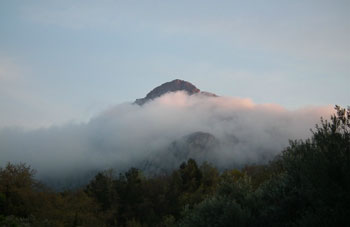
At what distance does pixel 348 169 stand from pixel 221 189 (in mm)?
14343

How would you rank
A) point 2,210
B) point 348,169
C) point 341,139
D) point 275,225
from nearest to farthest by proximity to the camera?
point 348,169, point 341,139, point 275,225, point 2,210

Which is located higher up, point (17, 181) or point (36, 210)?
point (17, 181)

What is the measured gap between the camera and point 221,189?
1161 inches

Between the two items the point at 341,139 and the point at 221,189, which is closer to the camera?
the point at 341,139

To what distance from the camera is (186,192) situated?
70.4 m

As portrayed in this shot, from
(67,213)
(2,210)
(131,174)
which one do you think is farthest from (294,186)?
(131,174)

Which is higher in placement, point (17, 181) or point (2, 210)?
point (17, 181)

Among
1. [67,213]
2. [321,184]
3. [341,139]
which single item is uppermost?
[341,139]

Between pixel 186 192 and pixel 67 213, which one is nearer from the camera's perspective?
pixel 67 213

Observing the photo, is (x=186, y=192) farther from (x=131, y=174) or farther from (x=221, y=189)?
(x=221, y=189)

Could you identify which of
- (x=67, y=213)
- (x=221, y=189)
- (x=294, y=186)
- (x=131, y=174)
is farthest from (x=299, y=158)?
(x=131, y=174)

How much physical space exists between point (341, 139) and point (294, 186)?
5.10m

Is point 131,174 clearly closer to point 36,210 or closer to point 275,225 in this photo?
point 36,210

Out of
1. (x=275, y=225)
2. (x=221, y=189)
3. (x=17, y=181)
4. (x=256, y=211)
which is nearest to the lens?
(x=275, y=225)
